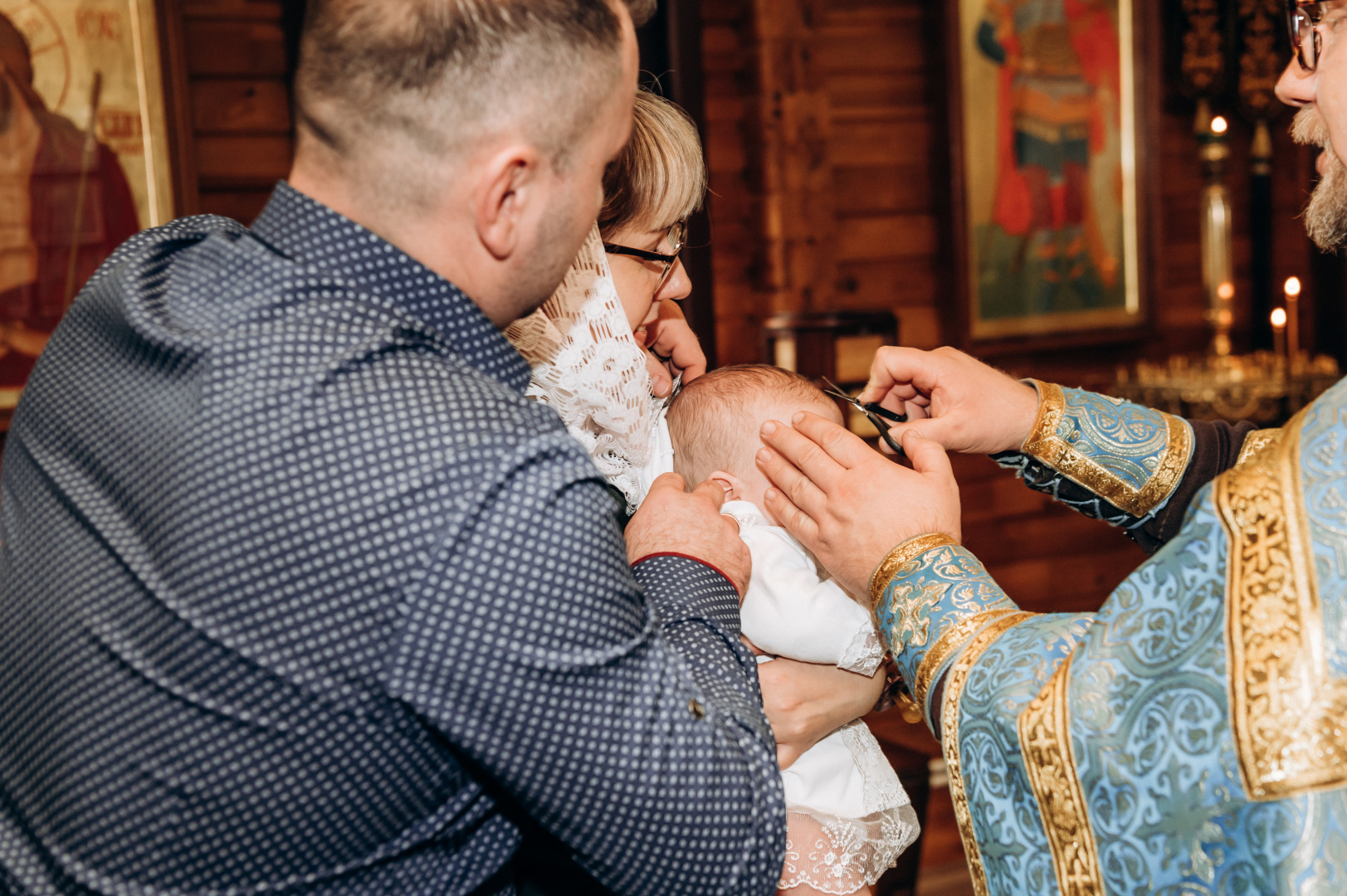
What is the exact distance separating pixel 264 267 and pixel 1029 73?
4.98 meters

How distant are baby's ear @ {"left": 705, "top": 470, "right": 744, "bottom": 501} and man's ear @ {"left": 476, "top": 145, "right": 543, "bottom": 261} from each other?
791 millimetres

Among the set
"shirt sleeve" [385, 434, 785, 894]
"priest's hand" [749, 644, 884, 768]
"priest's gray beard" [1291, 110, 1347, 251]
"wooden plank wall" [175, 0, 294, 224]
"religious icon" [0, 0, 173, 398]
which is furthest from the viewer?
"wooden plank wall" [175, 0, 294, 224]

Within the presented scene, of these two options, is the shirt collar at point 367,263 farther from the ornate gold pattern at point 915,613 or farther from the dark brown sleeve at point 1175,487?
the dark brown sleeve at point 1175,487

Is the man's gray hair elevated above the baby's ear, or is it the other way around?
the man's gray hair

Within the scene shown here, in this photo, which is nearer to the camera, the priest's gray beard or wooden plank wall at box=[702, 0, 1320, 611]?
the priest's gray beard

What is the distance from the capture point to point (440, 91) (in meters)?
1.08

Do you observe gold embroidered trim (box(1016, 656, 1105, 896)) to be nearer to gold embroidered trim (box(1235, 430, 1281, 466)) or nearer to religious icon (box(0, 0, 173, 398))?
gold embroidered trim (box(1235, 430, 1281, 466))

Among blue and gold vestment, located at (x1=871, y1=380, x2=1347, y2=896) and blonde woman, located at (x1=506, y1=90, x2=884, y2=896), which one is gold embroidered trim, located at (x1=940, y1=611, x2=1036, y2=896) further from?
blonde woman, located at (x1=506, y1=90, x2=884, y2=896)

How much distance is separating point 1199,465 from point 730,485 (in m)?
0.79

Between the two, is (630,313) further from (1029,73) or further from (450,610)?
(1029,73)

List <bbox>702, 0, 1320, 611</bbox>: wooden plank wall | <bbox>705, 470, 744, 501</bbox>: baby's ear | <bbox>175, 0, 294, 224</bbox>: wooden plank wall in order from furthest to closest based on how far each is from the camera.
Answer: <bbox>702, 0, 1320, 611</bbox>: wooden plank wall < <bbox>175, 0, 294, 224</bbox>: wooden plank wall < <bbox>705, 470, 744, 501</bbox>: baby's ear

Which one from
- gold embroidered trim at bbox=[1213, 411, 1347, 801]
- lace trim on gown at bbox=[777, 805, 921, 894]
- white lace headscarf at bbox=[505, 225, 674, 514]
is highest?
white lace headscarf at bbox=[505, 225, 674, 514]

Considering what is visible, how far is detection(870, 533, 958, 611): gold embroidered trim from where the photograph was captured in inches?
55.0

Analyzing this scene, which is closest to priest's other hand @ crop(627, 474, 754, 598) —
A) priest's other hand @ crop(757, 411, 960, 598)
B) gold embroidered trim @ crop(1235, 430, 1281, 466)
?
priest's other hand @ crop(757, 411, 960, 598)
